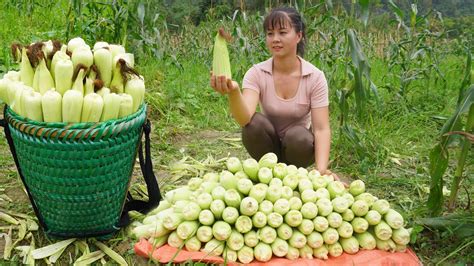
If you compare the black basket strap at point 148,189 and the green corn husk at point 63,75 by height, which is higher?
the green corn husk at point 63,75

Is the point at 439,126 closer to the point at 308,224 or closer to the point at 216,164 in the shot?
the point at 216,164

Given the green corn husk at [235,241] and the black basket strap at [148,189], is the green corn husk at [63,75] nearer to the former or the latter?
the black basket strap at [148,189]

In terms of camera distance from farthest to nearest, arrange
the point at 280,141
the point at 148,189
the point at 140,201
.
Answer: the point at 280,141, the point at 140,201, the point at 148,189

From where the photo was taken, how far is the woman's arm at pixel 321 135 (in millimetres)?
2738

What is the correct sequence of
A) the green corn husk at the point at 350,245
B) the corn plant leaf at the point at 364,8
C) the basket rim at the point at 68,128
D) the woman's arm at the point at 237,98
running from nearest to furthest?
the basket rim at the point at 68,128 → the green corn husk at the point at 350,245 → the woman's arm at the point at 237,98 → the corn plant leaf at the point at 364,8

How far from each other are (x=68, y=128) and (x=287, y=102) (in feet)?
4.39

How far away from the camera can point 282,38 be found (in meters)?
2.70

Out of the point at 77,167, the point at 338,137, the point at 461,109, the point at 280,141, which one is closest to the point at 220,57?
the point at 77,167

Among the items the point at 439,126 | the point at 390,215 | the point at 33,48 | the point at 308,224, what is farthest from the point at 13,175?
the point at 439,126

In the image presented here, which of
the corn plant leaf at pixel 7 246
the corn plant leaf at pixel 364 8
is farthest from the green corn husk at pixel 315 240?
the corn plant leaf at pixel 364 8

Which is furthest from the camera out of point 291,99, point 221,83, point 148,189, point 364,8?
point 364,8

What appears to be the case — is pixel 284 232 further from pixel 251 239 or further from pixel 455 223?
pixel 455 223

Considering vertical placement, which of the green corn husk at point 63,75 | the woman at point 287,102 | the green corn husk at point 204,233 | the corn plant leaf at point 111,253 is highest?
the green corn husk at point 63,75

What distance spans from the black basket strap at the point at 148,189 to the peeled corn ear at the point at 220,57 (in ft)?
1.58
